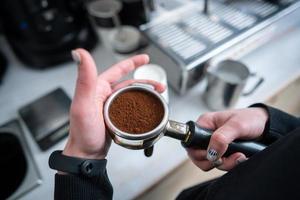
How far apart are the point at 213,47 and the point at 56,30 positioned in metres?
0.41

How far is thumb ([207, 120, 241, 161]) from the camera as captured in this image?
0.40 meters

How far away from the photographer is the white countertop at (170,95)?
52 cm

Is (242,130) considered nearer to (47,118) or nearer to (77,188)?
(77,188)

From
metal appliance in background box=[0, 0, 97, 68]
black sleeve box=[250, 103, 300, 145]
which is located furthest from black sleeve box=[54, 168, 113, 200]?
metal appliance in background box=[0, 0, 97, 68]

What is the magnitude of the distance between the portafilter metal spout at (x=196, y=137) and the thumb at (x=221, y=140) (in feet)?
0.05

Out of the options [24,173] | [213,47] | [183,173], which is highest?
[213,47]

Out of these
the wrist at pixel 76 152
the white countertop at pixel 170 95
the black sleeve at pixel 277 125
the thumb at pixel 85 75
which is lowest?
the white countertop at pixel 170 95

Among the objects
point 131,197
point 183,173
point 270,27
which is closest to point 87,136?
point 131,197

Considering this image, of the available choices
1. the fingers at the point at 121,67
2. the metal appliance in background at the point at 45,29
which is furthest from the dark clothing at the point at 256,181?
the metal appliance in background at the point at 45,29

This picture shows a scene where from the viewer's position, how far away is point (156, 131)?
1.22 ft

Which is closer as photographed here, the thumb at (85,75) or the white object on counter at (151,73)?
the thumb at (85,75)

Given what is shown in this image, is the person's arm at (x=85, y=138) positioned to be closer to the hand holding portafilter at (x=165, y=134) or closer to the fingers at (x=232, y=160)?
the hand holding portafilter at (x=165, y=134)

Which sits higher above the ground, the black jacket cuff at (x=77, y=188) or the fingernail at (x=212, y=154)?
the black jacket cuff at (x=77, y=188)

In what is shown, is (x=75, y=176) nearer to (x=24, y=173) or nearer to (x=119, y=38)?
→ (x=24, y=173)
